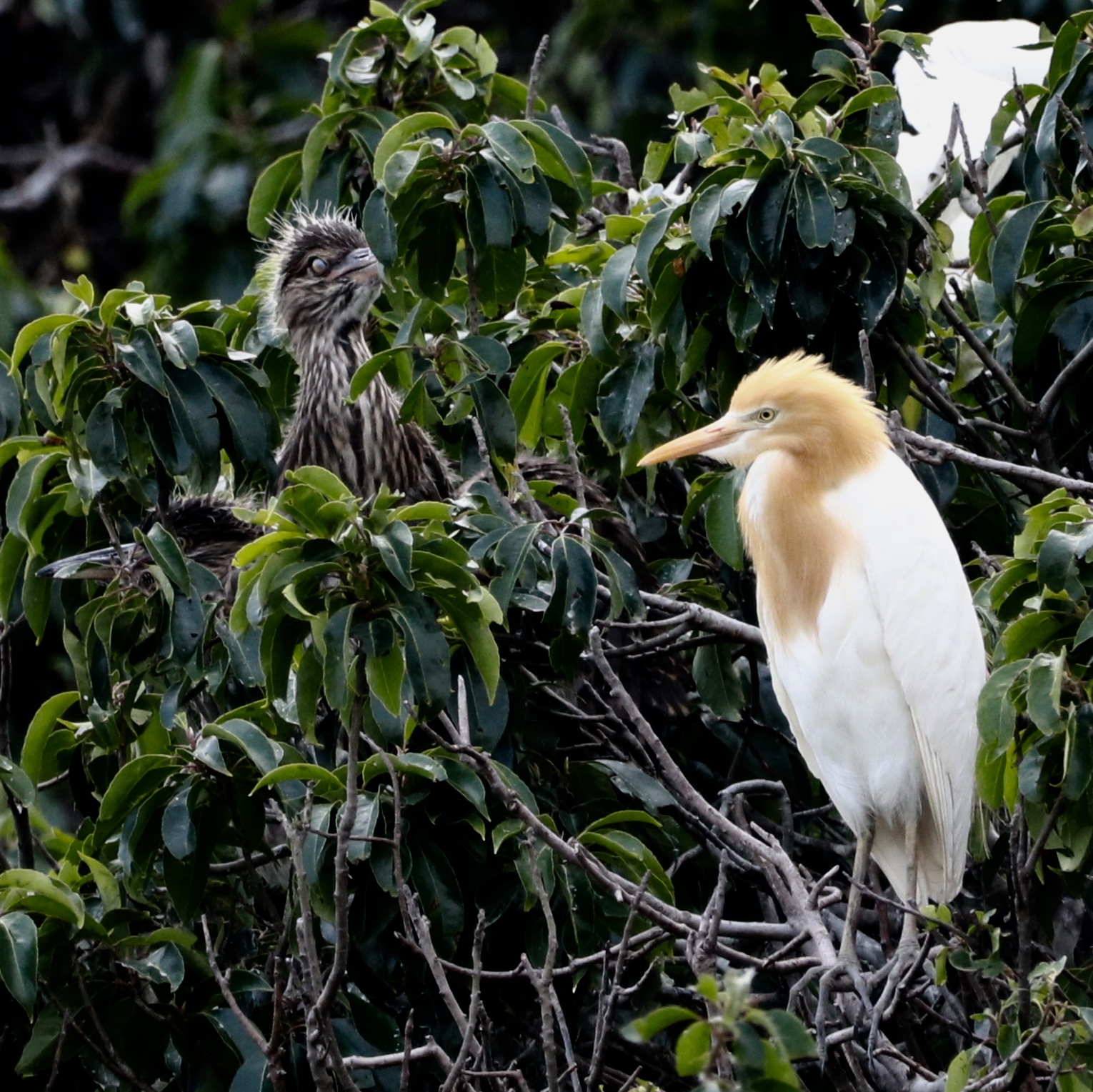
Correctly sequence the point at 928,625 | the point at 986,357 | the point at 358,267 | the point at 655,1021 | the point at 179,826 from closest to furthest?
the point at 655,1021
the point at 179,826
the point at 928,625
the point at 986,357
the point at 358,267

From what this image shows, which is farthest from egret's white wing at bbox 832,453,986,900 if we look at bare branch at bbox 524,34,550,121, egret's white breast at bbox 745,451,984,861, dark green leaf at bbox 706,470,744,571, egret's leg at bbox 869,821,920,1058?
bare branch at bbox 524,34,550,121

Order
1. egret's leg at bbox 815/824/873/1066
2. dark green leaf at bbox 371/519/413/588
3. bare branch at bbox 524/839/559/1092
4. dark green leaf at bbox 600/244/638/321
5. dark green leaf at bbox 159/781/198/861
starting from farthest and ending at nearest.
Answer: dark green leaf at bbox 600/244/638/321 → dark green leaf at bbox 159/781/198/861 → egret's leg at bbox 815/824/873/1066 → dark green leaf at bbox 371/519/413/588 → bare branch at bbox 524/839/559/1092

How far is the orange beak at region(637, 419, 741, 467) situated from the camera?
2623 mm

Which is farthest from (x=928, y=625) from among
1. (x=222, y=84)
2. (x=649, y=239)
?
(x=222, y=84)

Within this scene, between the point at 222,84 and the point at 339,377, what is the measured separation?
376 cm

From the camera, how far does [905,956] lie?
2551 millimetres

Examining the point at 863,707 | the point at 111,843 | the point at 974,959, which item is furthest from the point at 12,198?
the point at 974,959

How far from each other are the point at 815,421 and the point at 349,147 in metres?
1.19

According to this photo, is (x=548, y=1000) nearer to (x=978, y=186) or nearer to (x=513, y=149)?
(x=513, y=149)

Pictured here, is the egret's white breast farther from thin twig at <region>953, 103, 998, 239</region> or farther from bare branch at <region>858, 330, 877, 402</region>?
thin twig at <region>953, 103, 998, 239</region>

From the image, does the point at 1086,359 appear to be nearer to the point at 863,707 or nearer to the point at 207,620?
the point at 863,707

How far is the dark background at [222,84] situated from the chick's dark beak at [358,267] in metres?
2.17

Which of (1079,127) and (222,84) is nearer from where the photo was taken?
(1079,127)

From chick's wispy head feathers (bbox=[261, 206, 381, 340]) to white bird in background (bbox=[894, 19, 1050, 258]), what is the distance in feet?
4.44
